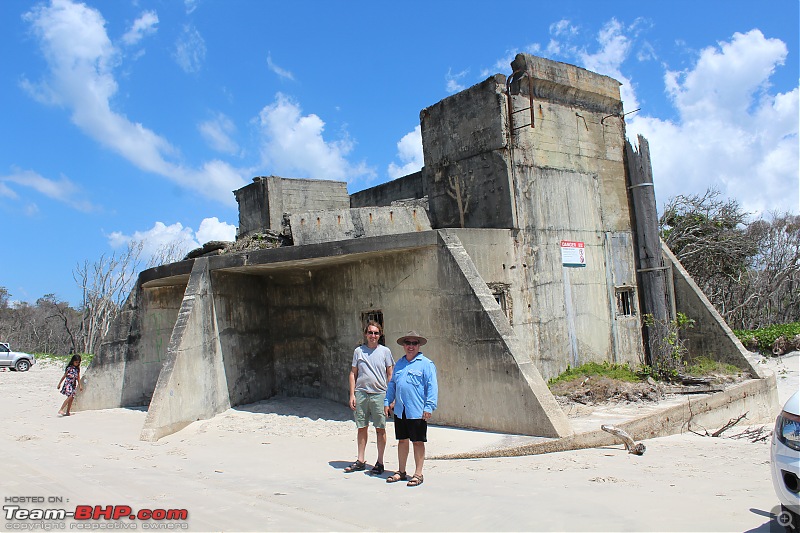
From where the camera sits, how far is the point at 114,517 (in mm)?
4711

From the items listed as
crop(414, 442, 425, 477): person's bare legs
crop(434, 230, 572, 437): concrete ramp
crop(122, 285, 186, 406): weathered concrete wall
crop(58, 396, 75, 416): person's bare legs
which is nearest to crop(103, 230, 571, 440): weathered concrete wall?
crop(434, 230, 572, 437): concrete ramp

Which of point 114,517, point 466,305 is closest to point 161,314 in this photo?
point 466,305

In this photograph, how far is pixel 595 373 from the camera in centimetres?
1148

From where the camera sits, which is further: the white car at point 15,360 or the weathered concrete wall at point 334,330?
the white car at point 15,360

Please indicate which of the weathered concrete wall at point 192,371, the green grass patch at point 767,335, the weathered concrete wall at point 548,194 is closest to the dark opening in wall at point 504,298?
the weathered concrete wall at point 548,194

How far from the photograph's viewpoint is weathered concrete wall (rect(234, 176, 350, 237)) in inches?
826

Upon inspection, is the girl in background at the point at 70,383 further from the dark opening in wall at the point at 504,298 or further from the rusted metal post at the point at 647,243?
the rusted metal post at the point at 647,243

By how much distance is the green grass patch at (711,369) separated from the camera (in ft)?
40.5

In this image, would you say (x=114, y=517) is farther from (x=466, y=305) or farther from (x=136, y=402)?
(x=136, y=402)

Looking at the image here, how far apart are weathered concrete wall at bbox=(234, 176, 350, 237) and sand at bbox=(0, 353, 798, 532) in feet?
40.0

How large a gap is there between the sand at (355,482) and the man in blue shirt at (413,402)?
0.31 meters

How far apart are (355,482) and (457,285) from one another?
11.5 feet

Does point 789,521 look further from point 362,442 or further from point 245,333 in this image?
point 245,333

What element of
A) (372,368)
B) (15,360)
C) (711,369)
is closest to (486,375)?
(372,368)
